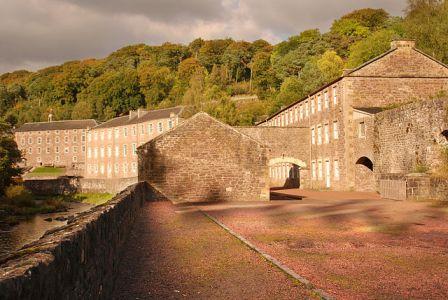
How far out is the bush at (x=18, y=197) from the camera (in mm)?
44644

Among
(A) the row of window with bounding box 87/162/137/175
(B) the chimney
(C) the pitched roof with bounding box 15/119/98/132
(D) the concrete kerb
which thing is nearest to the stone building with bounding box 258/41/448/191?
(B) the chimney

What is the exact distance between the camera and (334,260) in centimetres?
868

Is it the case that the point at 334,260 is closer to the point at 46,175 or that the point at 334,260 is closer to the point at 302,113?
the point at 302,113

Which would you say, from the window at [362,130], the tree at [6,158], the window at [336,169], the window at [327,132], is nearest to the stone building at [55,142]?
the tree at [6,158]

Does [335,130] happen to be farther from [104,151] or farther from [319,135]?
[104,151]

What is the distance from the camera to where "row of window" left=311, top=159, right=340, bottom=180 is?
36125 millimetres

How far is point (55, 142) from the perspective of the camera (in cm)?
9481

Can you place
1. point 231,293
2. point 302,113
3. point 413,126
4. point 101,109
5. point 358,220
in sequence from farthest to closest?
point 101,109 → point 302,113 → point 413,126 → point 358,220 → point 231,293

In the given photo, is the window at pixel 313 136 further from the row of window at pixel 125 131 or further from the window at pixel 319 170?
the row of window at pixel 125 131

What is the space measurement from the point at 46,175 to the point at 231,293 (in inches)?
3065

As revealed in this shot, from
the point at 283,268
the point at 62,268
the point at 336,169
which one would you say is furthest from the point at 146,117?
the point at 62,268

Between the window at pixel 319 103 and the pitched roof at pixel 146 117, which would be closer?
the window at pixel 319 103

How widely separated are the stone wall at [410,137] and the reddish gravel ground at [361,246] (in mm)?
6262

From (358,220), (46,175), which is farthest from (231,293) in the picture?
(46,175)
